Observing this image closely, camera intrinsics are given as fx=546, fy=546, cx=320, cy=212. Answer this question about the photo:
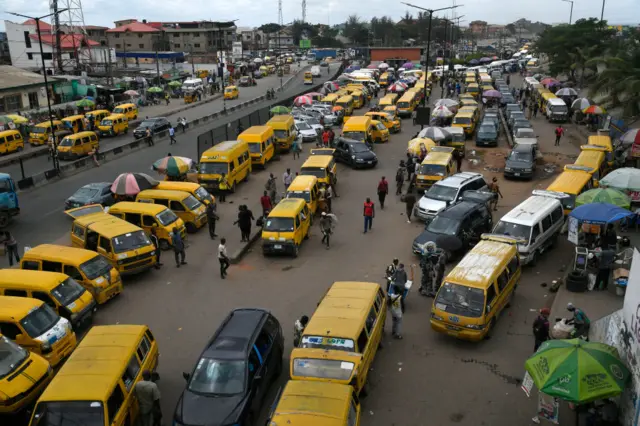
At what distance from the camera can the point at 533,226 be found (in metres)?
16.9

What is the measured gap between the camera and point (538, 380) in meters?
8.91

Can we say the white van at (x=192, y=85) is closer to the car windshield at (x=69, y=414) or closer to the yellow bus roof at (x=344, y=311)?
the yellow bus roof at (x=344, y=311)

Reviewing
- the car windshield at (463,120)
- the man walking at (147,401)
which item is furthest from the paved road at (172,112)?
the man walking at (147,401)

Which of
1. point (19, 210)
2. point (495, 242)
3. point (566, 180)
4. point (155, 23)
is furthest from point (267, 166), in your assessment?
point (155, 23)

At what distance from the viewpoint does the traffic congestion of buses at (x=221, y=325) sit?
9195 millimetres

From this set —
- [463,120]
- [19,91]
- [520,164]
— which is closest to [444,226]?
[520,164]

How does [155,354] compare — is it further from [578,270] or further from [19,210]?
[19,210]

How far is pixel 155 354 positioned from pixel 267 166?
20.7m

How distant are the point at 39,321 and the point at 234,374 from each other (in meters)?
5.28

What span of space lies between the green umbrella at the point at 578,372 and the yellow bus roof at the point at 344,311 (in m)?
3.37

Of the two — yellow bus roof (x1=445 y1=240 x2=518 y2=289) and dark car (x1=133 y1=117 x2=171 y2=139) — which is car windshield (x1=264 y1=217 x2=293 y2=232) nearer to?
yellow bus roof (x1=445 y1=240 x2=518 y2=289)

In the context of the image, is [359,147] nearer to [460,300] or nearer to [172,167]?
[172,167]

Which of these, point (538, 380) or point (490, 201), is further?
point (490, 201)

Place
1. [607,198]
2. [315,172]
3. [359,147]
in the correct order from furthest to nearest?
[359,147] < [315,172] < [607,198]
